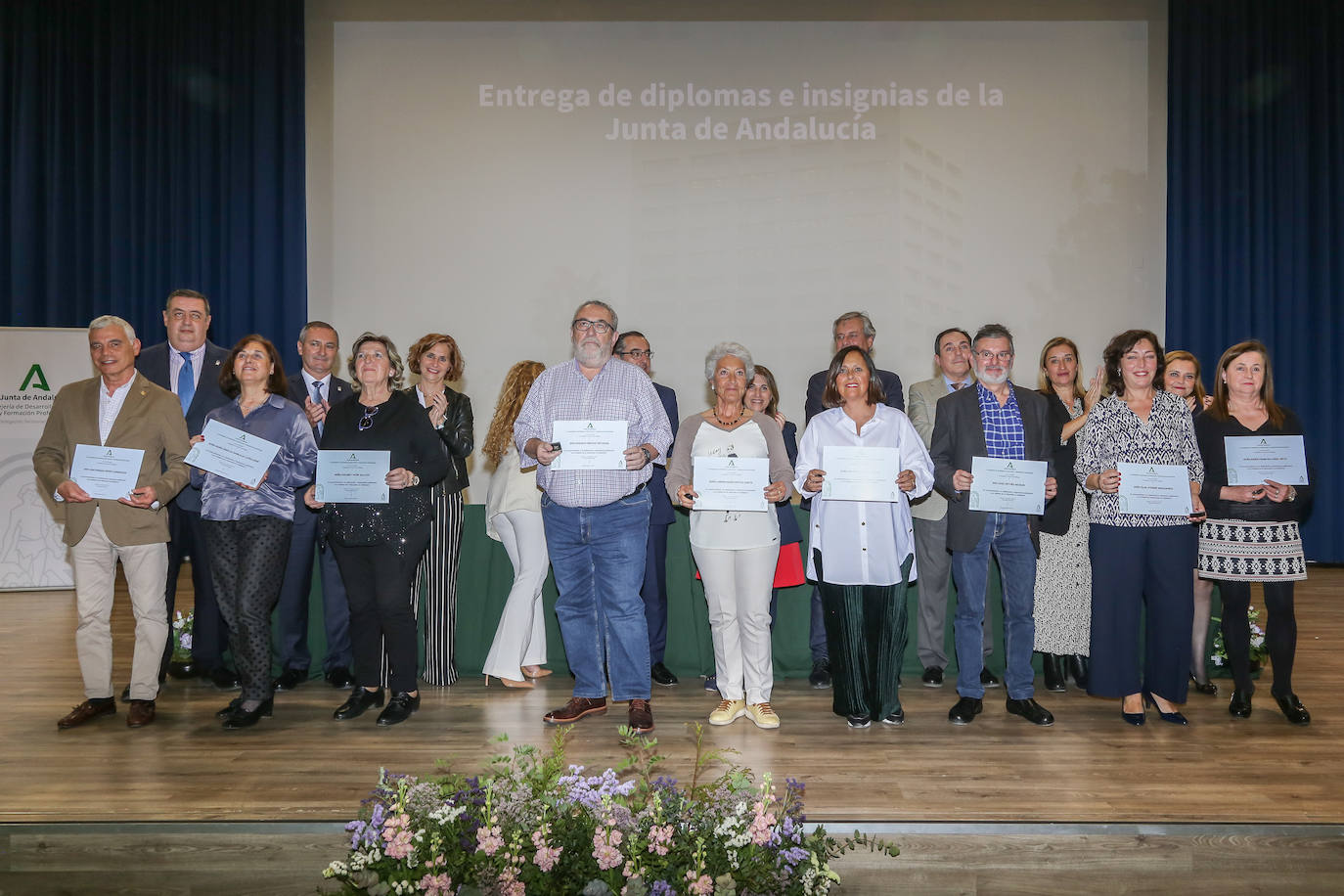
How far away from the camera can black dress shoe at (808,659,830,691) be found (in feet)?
14.6

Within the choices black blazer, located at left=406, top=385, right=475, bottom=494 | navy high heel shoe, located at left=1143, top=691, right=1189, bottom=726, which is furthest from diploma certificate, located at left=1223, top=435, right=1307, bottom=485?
black blazer, located at left=406, top=385, right=475, bottom=494

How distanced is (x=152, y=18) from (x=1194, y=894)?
31.5ft

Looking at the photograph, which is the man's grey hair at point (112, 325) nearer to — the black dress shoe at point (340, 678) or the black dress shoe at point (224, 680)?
the black dress shoe at point (224, 680)

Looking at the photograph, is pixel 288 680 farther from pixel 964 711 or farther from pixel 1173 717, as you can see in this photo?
pixel 1173 717

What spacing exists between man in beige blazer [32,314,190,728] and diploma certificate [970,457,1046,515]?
3.37 meters

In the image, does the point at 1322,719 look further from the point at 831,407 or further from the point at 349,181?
the point at 349,181

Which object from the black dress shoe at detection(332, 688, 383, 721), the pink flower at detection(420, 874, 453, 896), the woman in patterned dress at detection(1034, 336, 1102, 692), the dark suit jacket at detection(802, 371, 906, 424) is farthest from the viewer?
the dark suit jacket at detection(802, 371, 906, 424)

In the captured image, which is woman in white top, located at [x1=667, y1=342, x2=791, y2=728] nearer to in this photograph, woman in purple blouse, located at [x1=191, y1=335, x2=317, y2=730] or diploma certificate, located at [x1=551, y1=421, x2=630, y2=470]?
diploma certificate, located at [x1=551, y1=421, x2=630, y2=470]

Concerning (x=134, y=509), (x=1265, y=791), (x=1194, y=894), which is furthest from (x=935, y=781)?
(x=134, y=509)

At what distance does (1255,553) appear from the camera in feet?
12.5

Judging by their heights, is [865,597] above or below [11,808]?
above

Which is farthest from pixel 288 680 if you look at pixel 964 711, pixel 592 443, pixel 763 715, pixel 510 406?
pixel 964 711

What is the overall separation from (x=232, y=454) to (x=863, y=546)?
2.64 metres

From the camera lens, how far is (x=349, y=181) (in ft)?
24.6
